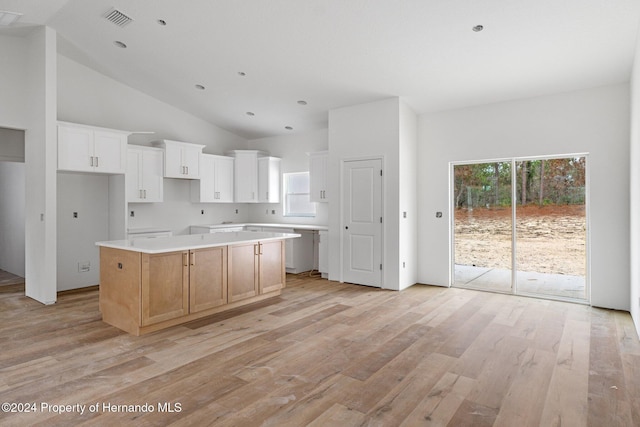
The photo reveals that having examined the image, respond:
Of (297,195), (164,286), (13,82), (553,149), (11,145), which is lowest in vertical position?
(164,286)

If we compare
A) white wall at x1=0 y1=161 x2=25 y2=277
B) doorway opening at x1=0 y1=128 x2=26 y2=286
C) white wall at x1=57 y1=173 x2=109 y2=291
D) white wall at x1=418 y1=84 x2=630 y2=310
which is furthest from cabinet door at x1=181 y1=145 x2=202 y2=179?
white wall at x1=418 y1=84 x2=630 y2=310

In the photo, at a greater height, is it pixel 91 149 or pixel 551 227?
pixel 91 149

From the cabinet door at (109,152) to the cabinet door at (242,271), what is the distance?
2643mm

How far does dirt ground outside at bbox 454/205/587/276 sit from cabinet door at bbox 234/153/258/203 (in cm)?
414

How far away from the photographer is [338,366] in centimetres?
299

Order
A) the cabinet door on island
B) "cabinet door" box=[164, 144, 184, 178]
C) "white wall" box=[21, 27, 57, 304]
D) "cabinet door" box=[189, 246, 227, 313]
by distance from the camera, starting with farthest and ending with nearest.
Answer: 1. "cabinet door" box=[164, 144, 184, 178]
2. "white wall" box=[21, 27, 57, 304]
3. the cabinet door on island
4. "cabinet door" box=[189, 246, 227, 313]

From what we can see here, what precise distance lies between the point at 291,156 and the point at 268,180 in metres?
0.70

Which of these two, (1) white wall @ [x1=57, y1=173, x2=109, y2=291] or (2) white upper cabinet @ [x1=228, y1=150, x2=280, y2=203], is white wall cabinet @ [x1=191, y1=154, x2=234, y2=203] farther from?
(1) white wall @ [x1=57, y1=173, x2=109, y2=291]

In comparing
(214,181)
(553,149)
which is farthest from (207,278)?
(553,149)

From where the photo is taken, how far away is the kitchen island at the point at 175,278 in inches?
144

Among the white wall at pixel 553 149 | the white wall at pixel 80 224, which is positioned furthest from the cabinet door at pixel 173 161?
the white wall at pixel 553 149

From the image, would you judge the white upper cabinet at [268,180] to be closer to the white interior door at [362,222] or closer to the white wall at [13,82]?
Answer: the white interior door at [362,222]

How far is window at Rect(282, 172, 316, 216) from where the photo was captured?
7.67 metres

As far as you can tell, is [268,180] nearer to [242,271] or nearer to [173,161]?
[173,161]
